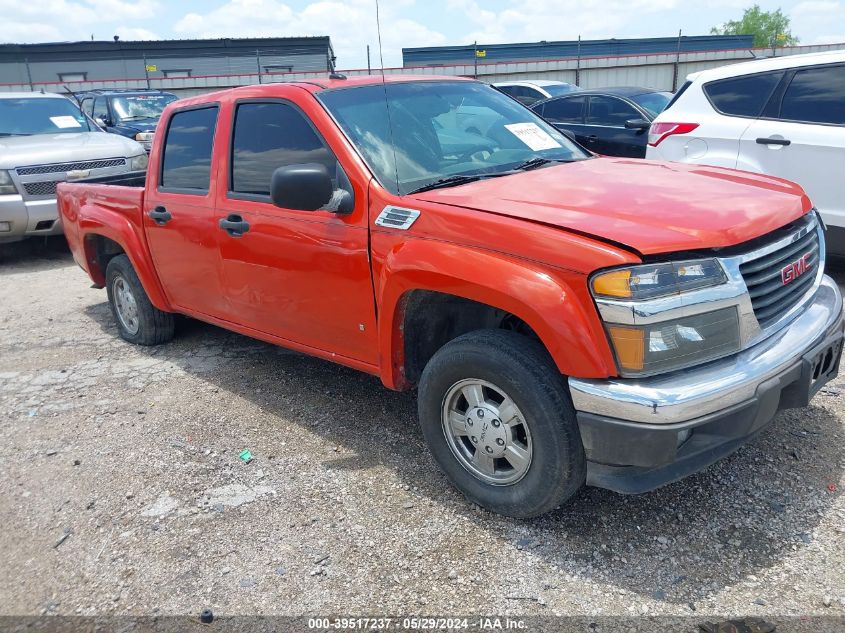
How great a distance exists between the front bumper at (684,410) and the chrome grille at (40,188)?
24.8 ft

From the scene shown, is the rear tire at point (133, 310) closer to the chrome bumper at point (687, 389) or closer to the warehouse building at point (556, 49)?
the chrome bumper at point (687, 389)

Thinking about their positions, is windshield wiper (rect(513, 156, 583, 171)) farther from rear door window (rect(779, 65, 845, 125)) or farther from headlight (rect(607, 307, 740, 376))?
rear door window (rect(779, 65, 845, 125))

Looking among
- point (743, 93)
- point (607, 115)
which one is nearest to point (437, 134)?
point (743, 93)

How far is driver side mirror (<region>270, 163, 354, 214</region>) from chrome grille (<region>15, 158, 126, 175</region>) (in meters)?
6.18

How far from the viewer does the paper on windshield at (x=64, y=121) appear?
937cm

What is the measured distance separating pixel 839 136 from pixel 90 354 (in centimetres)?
578

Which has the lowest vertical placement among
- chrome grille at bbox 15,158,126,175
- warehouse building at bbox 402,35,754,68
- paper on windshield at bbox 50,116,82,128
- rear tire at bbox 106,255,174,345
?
rear tire at bbox 106,255,174,345

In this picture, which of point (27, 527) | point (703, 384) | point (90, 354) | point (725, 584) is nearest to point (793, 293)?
point (703, 384)

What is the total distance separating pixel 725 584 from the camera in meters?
2.51

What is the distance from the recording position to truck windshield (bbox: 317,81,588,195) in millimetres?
3331

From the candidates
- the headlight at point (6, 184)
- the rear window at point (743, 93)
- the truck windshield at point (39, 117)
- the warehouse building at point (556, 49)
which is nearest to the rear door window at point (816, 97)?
the rear window at point (743, 93)

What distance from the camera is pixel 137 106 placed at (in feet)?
44.5

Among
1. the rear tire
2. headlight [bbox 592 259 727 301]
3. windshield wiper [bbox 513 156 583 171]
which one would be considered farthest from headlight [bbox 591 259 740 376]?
the rear tire

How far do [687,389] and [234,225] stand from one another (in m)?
2.57
